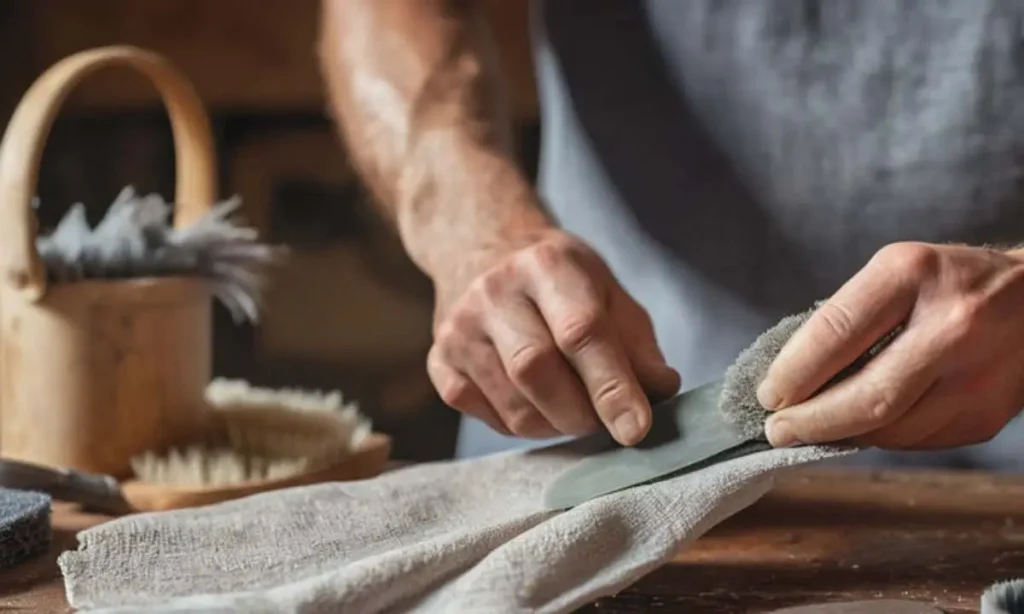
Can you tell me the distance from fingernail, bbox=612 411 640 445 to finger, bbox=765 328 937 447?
0.07m

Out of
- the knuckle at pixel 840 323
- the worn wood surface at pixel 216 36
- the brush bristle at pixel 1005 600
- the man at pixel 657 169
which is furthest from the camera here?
the worn wood surface at pixel 216 36

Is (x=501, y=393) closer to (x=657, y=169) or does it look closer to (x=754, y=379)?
(x=754, y=379)

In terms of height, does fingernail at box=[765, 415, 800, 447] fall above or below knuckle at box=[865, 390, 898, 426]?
below

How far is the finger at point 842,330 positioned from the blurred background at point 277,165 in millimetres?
1067

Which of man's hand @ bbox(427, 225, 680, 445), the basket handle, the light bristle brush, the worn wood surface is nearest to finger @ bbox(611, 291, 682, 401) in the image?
man's hand @ bbox(427, 225, 680, 445)

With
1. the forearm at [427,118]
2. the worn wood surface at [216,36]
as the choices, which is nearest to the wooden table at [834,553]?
the forearm at [427,118]

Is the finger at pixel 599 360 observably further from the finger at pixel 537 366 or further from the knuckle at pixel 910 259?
the knuckle at pixel 910 259

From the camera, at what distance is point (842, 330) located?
475mm

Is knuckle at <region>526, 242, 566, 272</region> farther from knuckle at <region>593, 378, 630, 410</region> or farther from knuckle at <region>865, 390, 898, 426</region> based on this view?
knuckle at <region>865, 390, 898, 426</region>

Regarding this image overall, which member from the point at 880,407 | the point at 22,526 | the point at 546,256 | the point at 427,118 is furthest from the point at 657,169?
the point at 22,526

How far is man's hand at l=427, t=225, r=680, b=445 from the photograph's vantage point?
0.54 m

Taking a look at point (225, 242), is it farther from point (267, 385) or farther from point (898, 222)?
point (267, 385)

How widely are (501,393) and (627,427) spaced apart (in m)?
0.08

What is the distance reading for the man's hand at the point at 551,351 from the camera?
54 cm
